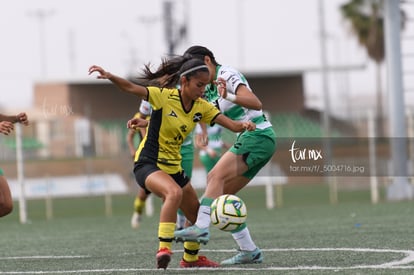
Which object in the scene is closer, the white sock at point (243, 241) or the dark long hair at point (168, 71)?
the dark long hair at point (168, 71)

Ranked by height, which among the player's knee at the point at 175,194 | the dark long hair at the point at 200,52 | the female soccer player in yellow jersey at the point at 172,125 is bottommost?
the player's knee at the point at 175,194

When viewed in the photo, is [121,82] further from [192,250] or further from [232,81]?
[192,250]

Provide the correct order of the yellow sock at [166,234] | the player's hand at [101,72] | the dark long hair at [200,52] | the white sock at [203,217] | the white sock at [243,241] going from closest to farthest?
the player's hand at [101,72], the yellow sock at [166,234], the white sock at [203,217], the white sock at [243,241], the dark long hair at [200,52]

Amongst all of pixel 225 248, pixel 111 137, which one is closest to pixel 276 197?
pixel 111 137

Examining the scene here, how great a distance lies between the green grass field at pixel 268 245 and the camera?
845 cm

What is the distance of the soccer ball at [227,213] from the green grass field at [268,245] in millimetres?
376

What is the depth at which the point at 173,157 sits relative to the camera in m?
Answer: 8.66

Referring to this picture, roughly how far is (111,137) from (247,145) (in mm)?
21111

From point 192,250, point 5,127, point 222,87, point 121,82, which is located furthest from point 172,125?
point 5,127

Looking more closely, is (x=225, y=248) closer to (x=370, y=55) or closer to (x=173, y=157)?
(x=173, y=157)

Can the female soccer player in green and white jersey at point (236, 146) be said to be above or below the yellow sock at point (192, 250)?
above

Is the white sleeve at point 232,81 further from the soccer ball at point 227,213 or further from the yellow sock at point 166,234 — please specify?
the yellow sock at point 166,234

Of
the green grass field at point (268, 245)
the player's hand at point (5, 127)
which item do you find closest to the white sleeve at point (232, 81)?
the green grass field at point (268, 245)

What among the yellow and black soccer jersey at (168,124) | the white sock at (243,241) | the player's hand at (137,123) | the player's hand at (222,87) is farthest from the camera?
the white sock at (243,241)
